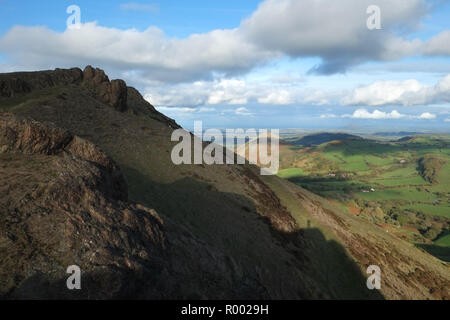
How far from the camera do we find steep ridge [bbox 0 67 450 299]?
65.8ft

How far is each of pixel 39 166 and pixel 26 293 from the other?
1039 centimetres

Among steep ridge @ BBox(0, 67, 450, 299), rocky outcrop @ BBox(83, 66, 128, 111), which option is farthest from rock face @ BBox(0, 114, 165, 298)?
rocky outcrop @ BBox(83, 66, 128, 111)

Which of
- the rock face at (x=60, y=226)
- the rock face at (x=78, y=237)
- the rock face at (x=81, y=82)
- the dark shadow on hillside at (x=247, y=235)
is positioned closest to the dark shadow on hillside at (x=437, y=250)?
the dark shadow on hillside at (x=247, y=235)

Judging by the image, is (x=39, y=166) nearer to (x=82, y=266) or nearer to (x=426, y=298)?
(x=82, y=266)

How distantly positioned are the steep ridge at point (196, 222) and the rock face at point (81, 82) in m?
0.26

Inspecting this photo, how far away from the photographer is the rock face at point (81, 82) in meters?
60.8

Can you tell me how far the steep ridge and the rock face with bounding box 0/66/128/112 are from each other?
0.26 m

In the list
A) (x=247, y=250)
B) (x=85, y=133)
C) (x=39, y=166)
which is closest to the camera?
(x=39, y=166)

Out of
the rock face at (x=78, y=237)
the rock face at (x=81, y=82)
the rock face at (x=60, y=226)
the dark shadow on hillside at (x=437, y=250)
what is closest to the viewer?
the rock face at (x=60, y=226)

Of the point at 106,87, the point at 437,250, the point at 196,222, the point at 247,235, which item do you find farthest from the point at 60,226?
the point at 437,250

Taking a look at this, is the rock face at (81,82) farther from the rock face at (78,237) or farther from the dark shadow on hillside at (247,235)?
the rock face at (78,237)

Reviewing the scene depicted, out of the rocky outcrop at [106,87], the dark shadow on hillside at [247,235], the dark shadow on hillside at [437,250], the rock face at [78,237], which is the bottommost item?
the dark shadow on hillside at [437,250]
